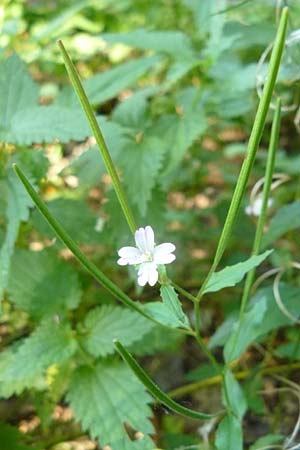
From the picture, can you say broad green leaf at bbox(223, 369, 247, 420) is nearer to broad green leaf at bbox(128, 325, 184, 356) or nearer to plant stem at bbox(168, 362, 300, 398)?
broad green leaf at bbox(128, 325, 184, 356)

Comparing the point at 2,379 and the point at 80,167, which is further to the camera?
the point at 80,167

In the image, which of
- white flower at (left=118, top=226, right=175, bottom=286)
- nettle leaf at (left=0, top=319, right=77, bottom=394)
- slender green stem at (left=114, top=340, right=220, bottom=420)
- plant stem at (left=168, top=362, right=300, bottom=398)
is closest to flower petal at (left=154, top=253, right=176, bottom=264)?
white flower at (left=118, top=226, right=175, bottom=286)

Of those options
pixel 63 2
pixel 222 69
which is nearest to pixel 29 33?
pixel 63 2

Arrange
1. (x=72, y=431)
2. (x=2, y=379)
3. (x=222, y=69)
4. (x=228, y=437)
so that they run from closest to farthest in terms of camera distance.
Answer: (x=228, y=437)
(x=2, y=379)
(x=72, y=431)
(x=222, y=69)

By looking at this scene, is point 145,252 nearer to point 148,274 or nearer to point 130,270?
point 148,274

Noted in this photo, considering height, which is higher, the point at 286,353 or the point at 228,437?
the point at 286,353

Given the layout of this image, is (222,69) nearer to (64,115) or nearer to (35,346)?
(64,115)
